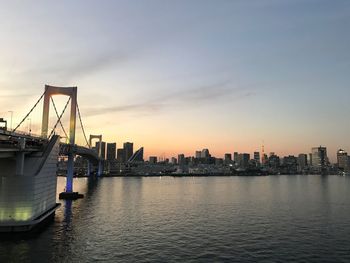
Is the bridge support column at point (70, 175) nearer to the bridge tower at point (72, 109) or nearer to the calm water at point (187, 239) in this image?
the bridge tower at point (72, 109)

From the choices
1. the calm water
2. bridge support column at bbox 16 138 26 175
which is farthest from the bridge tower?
bridge support column at bbox 16 138 26 175

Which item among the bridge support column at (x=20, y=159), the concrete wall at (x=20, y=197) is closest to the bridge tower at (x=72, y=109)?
the bridge support column at (x=20, y=159)

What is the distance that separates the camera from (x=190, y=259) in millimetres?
30141

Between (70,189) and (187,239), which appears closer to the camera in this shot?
(187,239)

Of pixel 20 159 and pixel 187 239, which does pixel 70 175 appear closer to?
pixel 20 159

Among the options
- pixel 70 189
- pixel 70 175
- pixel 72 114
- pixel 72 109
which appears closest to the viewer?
pixel 70 189

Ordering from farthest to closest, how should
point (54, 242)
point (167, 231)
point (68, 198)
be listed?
point (68, 198)
point (167, 231)
point (54, 242)

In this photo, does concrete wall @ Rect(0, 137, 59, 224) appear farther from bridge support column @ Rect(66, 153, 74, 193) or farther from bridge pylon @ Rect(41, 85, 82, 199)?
bridge support column @ Rect(66, 153, 74, 193)

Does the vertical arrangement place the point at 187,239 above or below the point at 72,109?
below

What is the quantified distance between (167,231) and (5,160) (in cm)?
2188

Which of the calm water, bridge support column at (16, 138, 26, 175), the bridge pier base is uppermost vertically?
bridge support column at (16, 138, 26, 175)

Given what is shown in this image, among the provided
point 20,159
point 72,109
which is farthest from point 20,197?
point 72,109

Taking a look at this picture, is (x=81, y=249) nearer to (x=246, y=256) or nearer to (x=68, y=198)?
(x=246, y=256)

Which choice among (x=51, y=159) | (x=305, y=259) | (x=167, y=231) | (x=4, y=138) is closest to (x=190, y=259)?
(x=305, y=259)
